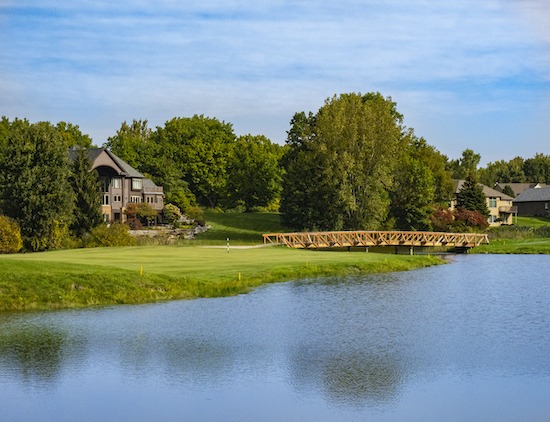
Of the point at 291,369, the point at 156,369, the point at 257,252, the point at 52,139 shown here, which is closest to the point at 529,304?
the point at 291,369

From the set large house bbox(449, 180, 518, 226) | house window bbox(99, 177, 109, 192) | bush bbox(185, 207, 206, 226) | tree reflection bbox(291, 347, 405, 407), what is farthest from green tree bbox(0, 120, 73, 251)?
large house bbox(449, 180, 518, 226)

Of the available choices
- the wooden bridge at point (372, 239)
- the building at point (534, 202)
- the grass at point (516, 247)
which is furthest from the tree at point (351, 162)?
the building at point (534, 202)

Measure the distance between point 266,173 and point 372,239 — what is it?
54.2 meters

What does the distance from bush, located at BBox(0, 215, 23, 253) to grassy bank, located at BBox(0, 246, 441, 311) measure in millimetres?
10734

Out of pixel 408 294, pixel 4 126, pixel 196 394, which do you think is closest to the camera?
pixel 196 394

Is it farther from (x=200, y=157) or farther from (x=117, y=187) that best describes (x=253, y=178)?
(x=117, y=187)

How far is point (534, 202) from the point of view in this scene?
6531 inches

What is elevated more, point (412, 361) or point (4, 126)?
point (4, 126)

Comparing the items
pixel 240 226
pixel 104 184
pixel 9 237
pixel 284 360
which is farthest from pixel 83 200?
pixel 284 360

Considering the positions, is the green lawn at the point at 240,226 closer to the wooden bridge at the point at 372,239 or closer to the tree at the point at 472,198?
the wooden bridge at the point at 372,239

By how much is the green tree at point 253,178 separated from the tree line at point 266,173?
177 mm

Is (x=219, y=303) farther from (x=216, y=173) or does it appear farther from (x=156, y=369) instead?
(x=216, y=173)

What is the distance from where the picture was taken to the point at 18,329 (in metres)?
32.7

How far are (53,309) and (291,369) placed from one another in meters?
17.1
